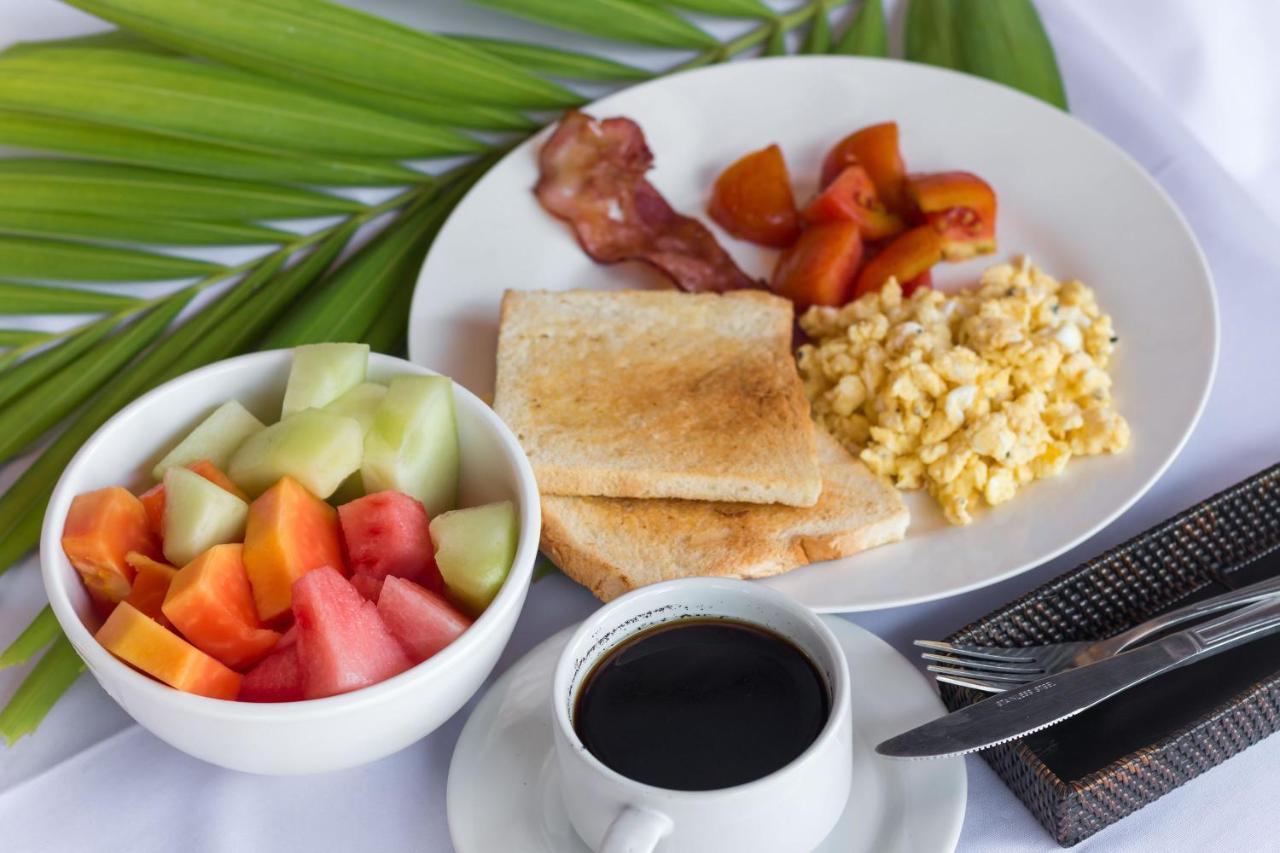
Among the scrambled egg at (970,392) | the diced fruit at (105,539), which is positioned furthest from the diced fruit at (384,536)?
the scrambled egg at (970,392)

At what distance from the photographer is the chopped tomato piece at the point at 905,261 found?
219 cm

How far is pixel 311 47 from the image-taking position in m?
2.30

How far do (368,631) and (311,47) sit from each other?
1.36 m

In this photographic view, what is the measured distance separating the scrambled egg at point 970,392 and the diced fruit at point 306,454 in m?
0.79

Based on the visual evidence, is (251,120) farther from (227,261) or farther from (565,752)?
(565,752)

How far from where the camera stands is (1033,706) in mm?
1395

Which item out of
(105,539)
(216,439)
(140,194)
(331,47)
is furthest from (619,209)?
(105,539)

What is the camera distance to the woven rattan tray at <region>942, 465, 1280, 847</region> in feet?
4.64

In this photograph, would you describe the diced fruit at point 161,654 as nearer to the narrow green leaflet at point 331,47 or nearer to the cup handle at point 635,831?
the cup handle at point 635,831

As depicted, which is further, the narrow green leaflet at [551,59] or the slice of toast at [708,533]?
the narrow green leaflet at [551,59]

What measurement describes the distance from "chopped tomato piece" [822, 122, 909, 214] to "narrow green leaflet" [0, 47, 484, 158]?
33.3 inches

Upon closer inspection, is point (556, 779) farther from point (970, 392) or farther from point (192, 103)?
point (192, 103)

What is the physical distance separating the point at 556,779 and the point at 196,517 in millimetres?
507

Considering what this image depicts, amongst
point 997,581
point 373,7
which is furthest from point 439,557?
point 373,7
